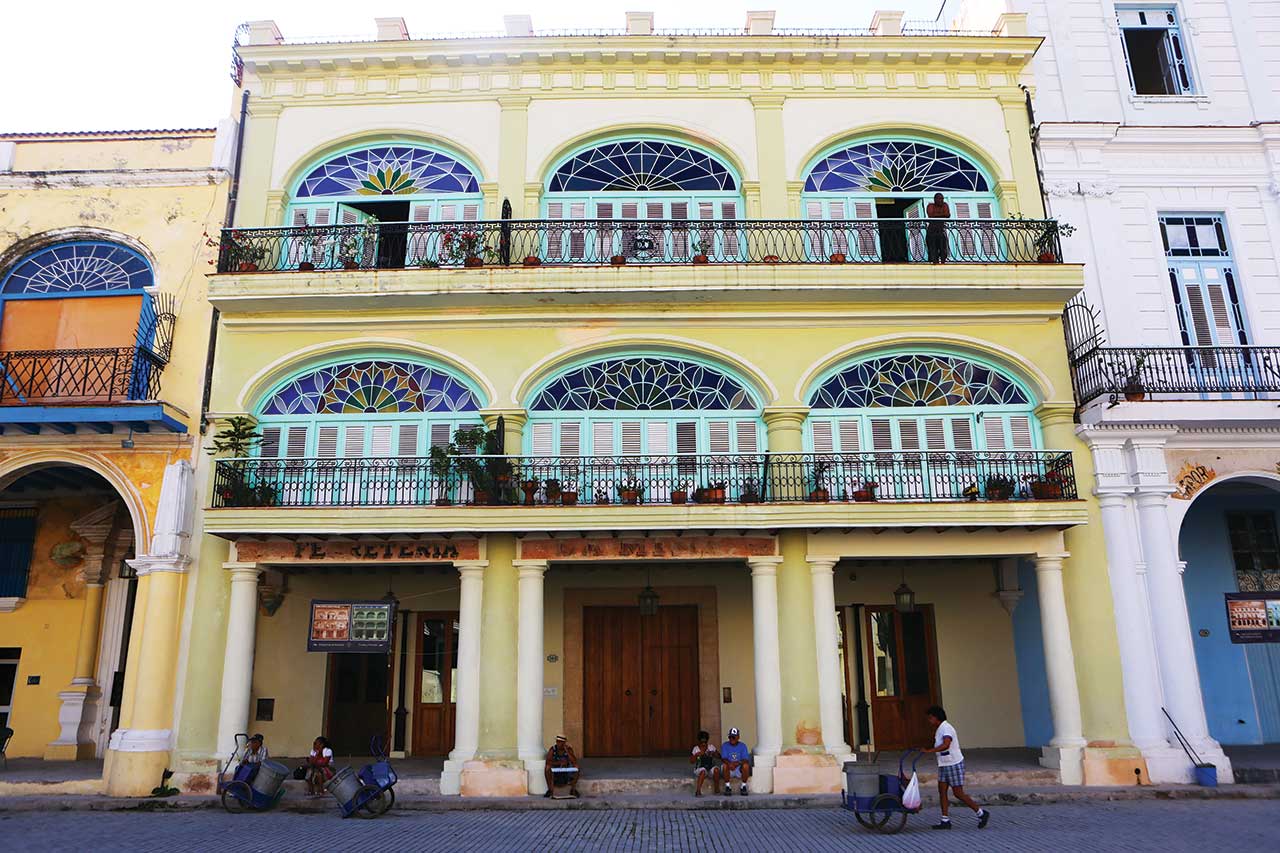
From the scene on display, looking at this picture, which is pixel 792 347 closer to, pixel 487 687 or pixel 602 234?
pixel 602 234

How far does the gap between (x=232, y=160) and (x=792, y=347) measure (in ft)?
30.7

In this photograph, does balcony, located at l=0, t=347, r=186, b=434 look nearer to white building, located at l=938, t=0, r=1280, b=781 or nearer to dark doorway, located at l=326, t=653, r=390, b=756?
dark doorway, located at l=326, t=653, r=390, b=756

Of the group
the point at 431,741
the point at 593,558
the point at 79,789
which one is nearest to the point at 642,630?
the point at 593,558

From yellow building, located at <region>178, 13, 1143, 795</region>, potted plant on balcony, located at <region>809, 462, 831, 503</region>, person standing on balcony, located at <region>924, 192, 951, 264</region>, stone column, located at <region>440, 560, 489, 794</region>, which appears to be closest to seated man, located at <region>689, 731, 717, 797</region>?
yellow building, located at <region>178, 13, 1143, 795</region>

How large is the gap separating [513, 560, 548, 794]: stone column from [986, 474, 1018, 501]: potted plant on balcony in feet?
20.4

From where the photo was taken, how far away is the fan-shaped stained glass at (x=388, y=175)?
14539 millimetres

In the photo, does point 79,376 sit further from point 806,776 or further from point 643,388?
point 806,776

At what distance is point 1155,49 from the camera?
1549cm

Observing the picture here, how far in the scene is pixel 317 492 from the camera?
1263 cm

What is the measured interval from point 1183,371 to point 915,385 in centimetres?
386

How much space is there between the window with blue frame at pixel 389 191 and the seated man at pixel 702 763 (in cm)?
846

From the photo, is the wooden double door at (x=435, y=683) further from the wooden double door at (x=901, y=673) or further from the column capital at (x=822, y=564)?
the wooden double door at (x=901, y=673)

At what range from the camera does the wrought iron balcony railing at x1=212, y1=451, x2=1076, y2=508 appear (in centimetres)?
1229

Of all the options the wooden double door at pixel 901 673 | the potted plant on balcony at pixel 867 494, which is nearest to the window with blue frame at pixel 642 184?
the potted plant on balcony at pixel 867 494
